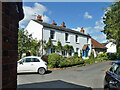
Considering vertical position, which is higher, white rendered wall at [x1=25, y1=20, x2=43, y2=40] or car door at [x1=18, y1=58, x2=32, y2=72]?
white rendered wall at [x1=25, y1=20, x2=43, y2=40]

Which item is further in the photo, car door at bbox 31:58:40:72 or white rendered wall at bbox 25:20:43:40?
white rendered wall at bbox 25:20:43:40

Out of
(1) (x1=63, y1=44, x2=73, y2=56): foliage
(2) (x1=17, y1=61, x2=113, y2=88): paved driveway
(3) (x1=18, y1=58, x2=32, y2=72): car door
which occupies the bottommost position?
(2) (x1=17, y1=61, x2=113, y2=88): paved driveway

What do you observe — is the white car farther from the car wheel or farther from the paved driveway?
the paved driveway

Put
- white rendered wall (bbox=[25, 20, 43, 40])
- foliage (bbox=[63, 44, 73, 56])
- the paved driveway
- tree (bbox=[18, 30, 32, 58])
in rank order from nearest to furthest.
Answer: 1. the paved driveway
2. tree (bbox=[18, 30, 32, 58])
3. white rendered wall (bbox=[25, 20, 43, 40])
4. foliage (bbox=[63, 44, 73, 56])

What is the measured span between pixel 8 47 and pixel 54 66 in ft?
42.6

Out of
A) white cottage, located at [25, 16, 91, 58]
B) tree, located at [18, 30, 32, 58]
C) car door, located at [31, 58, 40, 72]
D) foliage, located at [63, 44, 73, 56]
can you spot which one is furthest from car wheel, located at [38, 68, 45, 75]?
foliage, located at [63, 44, 73, 56]

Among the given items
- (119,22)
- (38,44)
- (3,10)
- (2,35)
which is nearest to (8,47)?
(2,35)

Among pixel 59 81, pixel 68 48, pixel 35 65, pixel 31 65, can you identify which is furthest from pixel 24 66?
pixel 68 48

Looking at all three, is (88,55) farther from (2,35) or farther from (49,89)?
(2,35)

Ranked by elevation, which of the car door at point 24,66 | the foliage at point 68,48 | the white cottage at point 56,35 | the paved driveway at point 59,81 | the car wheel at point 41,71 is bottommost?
the paved driveway at point 59,81

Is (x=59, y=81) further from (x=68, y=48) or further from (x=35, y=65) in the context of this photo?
(x=68, y=48)

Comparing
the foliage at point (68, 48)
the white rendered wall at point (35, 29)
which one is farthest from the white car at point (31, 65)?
the foliage at point (68, 48)

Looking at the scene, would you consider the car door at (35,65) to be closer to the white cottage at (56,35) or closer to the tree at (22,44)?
the tree at (22,44)

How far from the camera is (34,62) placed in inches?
413
